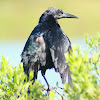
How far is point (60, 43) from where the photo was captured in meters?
3.88

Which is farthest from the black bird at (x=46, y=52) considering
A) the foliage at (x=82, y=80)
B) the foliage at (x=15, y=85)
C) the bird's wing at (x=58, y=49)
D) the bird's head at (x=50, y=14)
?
the foliage at (x=82, y=80)

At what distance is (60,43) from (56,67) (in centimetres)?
25

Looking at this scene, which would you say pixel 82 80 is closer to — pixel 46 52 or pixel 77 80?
pixel 77 80

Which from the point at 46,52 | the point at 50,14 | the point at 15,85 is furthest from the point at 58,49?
the point at 15,85

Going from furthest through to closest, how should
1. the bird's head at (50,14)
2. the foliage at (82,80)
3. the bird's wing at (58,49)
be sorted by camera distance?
1. the bird's head at (50,14)
2. the bird's wing at (58,49)
3. the foliage at (82,80)

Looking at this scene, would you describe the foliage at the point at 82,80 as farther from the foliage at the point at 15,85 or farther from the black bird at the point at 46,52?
the black bird at the point at 46,52

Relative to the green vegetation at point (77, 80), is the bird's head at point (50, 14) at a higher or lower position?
higher

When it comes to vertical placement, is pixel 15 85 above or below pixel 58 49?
below

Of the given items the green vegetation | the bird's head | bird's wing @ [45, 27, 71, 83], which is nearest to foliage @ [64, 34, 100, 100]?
the green vegetation

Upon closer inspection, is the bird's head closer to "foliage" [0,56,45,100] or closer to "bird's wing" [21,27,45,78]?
"bird's wing" [21,27,45,78]

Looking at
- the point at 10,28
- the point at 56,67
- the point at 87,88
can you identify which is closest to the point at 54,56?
the point at 56,67

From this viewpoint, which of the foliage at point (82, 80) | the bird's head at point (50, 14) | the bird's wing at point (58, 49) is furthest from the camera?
the bird's head at point (50, 14)

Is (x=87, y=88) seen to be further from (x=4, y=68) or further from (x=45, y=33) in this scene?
(x=45, y=33)

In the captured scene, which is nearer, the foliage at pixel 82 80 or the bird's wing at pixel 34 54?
the foliage at pixel 82 80
